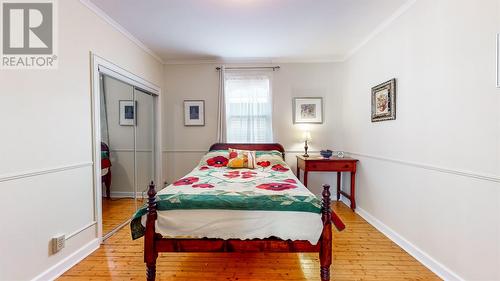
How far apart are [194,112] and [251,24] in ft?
6.81

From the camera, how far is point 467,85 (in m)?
1.84

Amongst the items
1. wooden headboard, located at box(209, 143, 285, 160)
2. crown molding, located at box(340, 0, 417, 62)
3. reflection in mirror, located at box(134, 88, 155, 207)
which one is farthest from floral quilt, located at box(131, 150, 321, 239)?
crown molding, located at box(340, 0, 417, 62)

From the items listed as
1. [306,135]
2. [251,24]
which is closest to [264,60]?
[251,24]

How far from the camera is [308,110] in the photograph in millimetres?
4398

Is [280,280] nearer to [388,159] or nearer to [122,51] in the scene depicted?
[388,159]

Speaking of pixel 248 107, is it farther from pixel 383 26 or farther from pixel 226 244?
pixel 226 244

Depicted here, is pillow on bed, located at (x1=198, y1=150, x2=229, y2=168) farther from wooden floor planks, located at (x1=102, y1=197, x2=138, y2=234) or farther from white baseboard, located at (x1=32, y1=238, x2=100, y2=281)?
white baseboard, located at (x1=32, y1=238, x2=100, y2=281)

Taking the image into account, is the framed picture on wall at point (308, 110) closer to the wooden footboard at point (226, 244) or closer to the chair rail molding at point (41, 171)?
the wooden footboard at point (226, 244)

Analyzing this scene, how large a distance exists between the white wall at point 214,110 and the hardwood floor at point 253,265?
1991 mm

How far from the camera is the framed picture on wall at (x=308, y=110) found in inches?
173

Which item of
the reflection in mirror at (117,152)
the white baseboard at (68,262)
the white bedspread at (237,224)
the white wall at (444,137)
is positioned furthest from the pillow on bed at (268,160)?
the white baseboard at (68,262)

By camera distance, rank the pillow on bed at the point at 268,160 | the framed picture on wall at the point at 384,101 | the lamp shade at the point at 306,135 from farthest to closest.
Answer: the lamp shade at the point at 306,135
the pillow on bed at the point at 268,160
the framed picture on wall at the point at 384,101

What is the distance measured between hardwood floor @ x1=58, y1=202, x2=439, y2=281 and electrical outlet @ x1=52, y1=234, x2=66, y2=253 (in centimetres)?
25

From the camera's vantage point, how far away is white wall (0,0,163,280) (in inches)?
68.6
